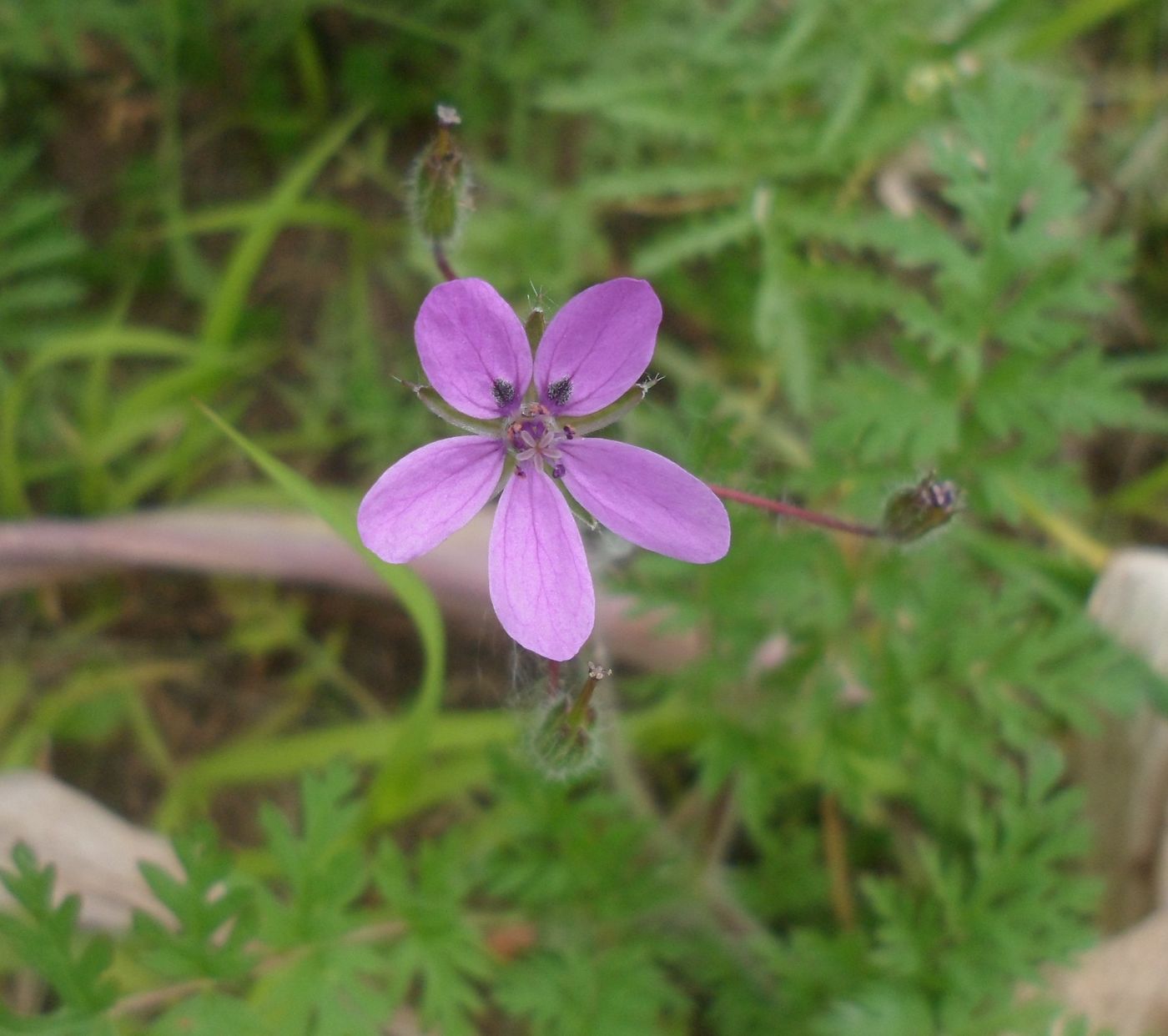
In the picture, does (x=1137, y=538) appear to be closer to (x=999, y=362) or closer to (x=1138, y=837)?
(x=1138, y=837)

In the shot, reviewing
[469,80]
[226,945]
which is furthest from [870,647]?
[469,80]

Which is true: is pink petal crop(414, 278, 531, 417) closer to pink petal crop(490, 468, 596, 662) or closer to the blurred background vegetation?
pink petal crop(490, 468, 596, 662)

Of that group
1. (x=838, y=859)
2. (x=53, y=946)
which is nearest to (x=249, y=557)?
(x=53, y=946)

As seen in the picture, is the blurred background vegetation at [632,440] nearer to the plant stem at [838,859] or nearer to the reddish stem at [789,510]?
the plant stem at [838,859]

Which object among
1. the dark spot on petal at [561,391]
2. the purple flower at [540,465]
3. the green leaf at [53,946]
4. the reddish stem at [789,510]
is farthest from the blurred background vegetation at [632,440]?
the dark spot on petal at [561,391]

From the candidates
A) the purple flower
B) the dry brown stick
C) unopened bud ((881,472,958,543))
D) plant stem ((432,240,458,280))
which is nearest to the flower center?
the purple flower

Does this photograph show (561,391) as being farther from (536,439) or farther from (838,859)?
(838,859)
